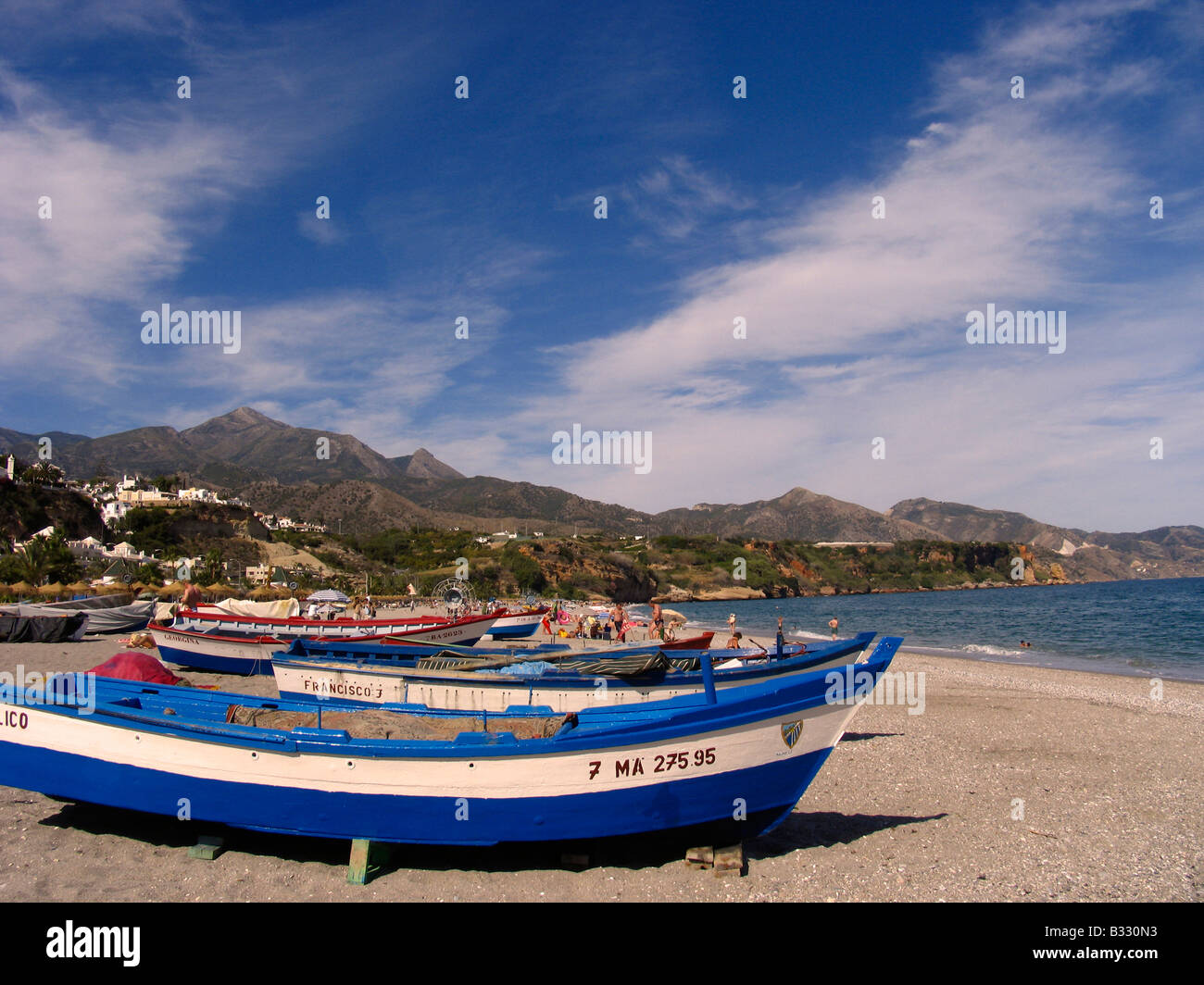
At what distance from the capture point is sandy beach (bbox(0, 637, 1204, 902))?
6.16 m

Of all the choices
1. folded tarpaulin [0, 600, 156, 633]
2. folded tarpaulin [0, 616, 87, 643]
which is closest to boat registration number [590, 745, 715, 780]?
folded tarpaulin [0, 616, 87, 643]

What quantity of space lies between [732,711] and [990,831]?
415 centimetres

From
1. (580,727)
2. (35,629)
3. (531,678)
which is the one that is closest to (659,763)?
(580,727)

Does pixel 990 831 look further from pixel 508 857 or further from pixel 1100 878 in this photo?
pixel 508 857

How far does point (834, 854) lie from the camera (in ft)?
23.5

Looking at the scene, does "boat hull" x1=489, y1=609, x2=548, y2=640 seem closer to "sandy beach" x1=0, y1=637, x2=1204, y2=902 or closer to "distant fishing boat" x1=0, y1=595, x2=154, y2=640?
"distant fishing boat" x1=0, y1=595, x2=154, y2=640

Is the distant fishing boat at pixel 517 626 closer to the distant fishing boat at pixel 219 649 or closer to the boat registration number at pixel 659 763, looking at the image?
the distant fishing boat at pixel 219 649

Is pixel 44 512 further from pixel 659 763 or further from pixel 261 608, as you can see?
pixel 659 763

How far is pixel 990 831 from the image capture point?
7988mm

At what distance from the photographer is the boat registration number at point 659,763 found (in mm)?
6238

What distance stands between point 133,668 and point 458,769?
7181 millimetres

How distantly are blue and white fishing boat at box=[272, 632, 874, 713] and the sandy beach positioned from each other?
210 cm
